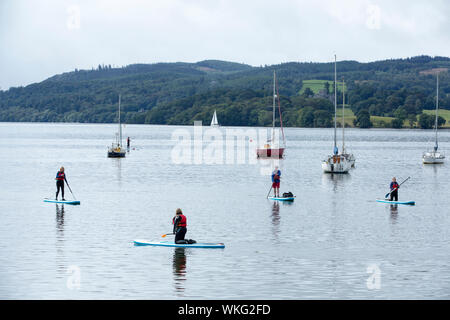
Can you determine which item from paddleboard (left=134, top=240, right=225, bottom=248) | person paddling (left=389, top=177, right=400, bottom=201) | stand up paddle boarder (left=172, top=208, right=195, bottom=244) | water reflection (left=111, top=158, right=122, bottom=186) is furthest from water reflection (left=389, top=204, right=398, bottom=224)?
water reflection (left=111, top=158, right=122, bottom=186)

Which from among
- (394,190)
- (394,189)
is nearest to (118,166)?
(394,190)

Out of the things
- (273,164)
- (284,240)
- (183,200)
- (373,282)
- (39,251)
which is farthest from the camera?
(273,164)

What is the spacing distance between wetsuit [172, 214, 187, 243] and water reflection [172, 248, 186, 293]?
0.58 metres

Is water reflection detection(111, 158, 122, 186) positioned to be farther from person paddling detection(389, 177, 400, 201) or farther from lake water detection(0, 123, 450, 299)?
person paddling detection(389, 177, 400, 201)

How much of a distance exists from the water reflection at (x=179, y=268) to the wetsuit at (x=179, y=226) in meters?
0.58

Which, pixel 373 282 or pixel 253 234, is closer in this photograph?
pixel 373 282

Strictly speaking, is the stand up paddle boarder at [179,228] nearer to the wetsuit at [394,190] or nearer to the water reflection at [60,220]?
the water reflection at [60,220]

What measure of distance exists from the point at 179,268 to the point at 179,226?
13.6ft

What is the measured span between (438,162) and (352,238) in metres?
76.4

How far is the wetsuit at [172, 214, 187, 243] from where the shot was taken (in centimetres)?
3300

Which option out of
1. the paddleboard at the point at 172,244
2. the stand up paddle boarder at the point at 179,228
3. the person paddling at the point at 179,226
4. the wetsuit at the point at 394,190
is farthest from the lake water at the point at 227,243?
the wetsuit at the point at 394,190
